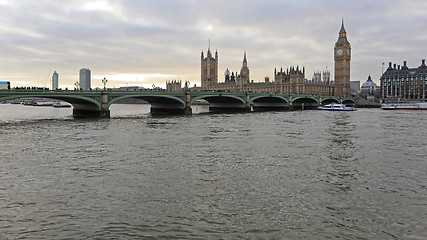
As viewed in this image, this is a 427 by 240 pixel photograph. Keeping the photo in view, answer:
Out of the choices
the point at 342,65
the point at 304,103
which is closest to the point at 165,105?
the point at 304,103

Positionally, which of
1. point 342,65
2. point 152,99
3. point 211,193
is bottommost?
point 211,193

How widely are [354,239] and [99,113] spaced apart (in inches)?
1985

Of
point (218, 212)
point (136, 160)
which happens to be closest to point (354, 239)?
point (218, 212)

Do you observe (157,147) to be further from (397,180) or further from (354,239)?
(354,239)

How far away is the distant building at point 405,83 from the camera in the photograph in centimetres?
16712

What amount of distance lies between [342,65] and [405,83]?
31.5 meters

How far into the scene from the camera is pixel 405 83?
17362 centimetres

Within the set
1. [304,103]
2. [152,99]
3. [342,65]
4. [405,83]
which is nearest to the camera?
[152,99]

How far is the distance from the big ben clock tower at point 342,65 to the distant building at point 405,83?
19388 mm

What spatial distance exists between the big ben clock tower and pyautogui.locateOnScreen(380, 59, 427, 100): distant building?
1939 cm

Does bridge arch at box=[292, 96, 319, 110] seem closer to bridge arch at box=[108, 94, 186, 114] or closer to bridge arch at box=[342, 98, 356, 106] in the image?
bridge arch at box=[342, 98, 356, 106]

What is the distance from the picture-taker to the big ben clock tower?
183875mm

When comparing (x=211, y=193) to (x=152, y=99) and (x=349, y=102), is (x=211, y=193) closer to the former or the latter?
(x=152, y=99)

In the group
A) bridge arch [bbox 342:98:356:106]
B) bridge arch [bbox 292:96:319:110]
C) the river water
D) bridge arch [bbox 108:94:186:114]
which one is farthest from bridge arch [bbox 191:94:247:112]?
bridge arch [bbox 342:98:356:106]
